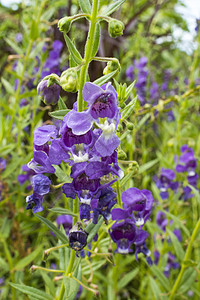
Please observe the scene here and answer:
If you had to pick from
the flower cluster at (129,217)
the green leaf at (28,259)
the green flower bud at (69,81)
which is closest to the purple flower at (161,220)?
the green leaf at (28,259)

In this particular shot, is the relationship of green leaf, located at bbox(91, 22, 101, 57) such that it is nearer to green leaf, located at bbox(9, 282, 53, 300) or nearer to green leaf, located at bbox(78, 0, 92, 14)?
green leaf, located at bbox(78, 0, 92, 14)

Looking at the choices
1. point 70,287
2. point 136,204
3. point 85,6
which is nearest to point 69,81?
point 85,6

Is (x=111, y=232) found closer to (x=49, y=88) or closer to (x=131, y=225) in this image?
(x=131, y=225)

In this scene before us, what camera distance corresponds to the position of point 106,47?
298 centimetres

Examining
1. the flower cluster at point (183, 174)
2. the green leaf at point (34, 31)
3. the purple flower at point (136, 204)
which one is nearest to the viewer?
the purple flower at point (136, 204)

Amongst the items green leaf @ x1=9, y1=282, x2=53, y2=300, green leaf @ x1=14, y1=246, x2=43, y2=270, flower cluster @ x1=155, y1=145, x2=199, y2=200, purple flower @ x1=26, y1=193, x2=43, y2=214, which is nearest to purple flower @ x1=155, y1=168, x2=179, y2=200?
flower cluster @ x1=155, y1=145, x2=199, y2=200

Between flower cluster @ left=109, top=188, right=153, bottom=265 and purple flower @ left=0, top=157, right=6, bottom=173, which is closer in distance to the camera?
flower cluster @ left=109, top=188, right=153, bottom=265

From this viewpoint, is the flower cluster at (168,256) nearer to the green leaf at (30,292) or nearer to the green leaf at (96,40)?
the green leaf at (30,292)

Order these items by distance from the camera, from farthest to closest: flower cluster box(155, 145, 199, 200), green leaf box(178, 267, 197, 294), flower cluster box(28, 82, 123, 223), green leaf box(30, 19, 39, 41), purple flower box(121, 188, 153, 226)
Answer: flower cluster box(155, 145, 199, 200) < green leaf box(30, 19, 39, 41) < green leaf box(178, 267, 197, 294) < purple flower box(121, 188, 153, 226) < flower cluster box(28, 82, 123, 223)

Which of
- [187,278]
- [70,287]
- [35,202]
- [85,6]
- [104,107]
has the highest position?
[85,6]

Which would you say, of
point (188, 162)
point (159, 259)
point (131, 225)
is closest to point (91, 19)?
point (131, 225)

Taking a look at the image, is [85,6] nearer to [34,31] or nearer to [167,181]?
[34,31]

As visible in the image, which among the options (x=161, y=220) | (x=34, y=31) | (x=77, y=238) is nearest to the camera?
(x=77, y=238)

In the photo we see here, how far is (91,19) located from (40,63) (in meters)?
1.54
